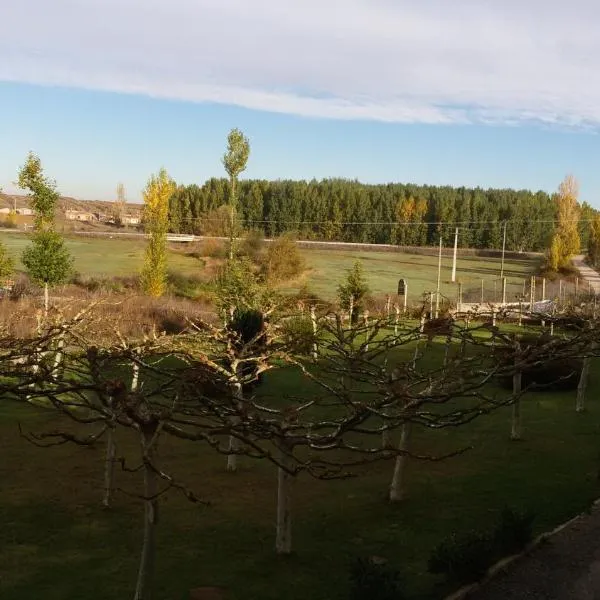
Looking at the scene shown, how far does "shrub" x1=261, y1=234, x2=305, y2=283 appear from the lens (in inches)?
2108

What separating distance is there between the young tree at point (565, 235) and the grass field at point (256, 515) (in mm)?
51027

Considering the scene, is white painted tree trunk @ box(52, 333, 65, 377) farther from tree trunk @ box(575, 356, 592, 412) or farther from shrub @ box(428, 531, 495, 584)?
tree trunk @ box(575, 356, 592, 412)

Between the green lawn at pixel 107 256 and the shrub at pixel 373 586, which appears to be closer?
the shrub at pixel 373 586

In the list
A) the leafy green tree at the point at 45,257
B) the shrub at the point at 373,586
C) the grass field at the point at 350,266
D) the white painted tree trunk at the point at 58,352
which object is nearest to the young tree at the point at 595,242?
the grass field at the point at 350,266

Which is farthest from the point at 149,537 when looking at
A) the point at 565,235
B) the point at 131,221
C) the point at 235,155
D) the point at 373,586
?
the point at 131,221

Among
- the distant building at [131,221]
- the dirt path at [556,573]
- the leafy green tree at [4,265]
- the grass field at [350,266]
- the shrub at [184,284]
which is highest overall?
the distant building at [131,221]

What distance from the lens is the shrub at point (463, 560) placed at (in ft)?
30.3

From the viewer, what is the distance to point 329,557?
10414mm

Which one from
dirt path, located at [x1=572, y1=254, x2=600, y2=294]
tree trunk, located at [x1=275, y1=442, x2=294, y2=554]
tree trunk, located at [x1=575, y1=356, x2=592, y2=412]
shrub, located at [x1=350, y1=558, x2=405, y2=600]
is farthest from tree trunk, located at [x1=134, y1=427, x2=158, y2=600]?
dirt path, located at [x1=572, y1=254, x2=600, y2=294]

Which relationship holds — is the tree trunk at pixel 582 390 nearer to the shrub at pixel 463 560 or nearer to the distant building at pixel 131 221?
the shrub at pixel 463 560

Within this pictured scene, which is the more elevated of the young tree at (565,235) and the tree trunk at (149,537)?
the young tree at (565,235)

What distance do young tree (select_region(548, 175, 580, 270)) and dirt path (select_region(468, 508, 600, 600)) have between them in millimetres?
58261

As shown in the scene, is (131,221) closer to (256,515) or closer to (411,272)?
(411,272)

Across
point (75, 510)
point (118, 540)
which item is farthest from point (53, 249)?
point (118, 540)
